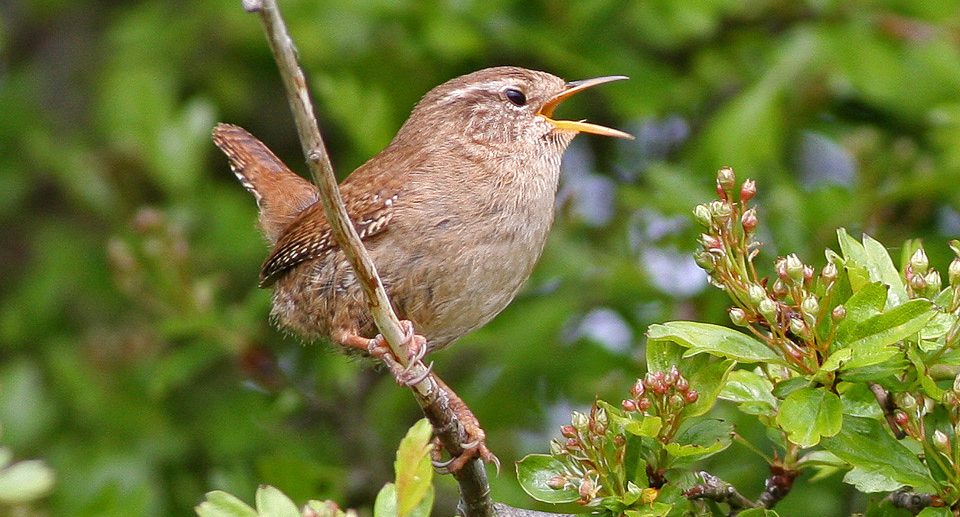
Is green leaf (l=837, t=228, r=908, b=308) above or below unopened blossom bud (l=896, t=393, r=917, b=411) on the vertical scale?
above

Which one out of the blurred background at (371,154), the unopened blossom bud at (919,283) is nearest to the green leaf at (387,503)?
the unopened blossom bud at (919,283)

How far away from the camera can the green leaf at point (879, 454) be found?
7.60ft

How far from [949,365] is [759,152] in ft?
7.64

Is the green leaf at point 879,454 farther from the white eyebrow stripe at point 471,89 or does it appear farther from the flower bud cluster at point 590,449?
the white eyebrow stripe at point 471,89

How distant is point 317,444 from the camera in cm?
520

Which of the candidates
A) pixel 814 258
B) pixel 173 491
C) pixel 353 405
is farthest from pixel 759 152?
pixel 173 491

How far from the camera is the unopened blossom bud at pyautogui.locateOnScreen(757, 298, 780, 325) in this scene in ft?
7.38

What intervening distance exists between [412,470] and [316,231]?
154 cm

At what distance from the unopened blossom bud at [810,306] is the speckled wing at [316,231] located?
4.48ft

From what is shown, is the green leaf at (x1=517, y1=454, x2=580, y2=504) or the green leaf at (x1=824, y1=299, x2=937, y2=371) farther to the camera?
the green leaf at (x1=517, y1=454, x2=580, y2=504)

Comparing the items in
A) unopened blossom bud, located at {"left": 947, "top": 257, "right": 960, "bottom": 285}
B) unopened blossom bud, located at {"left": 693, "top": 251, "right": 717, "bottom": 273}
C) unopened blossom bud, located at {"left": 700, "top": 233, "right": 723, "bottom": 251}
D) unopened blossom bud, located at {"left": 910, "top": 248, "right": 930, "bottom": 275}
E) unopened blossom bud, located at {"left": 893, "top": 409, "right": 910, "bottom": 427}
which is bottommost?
unopened blossom bud, located at {"left": 893, "top": 409, "right": 910, "bottom": 427}

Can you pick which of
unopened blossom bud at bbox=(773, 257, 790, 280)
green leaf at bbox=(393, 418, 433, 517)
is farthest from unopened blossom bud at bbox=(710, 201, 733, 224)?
green leaf at bbox=(393, 418, 433, 517)

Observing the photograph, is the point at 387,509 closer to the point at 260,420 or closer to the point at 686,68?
the point at 260,420

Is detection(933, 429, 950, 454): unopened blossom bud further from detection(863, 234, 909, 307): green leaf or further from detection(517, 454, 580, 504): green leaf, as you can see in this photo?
detection(517, 454, 580, 504): green leaf
